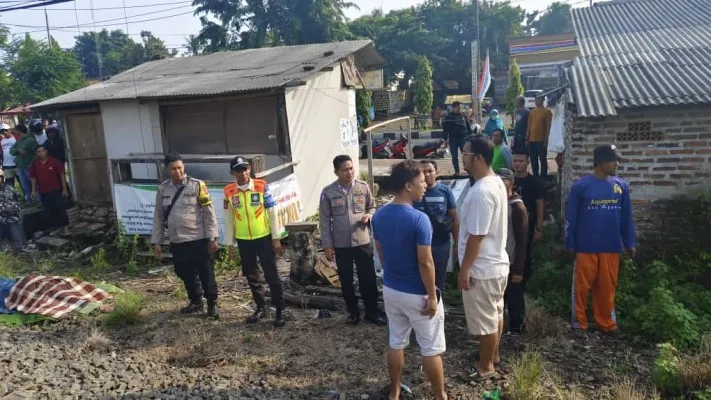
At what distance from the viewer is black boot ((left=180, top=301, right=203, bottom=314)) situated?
584 centimetres

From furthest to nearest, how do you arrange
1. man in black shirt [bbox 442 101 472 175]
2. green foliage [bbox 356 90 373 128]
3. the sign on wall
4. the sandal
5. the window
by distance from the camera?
green foliage [bbox 356 90 373 128] < the sign on wall < man in black shirt [bbox 442 101 472 175] < the window < the sandal

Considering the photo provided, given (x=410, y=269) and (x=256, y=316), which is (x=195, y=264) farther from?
(x=410, y=269)

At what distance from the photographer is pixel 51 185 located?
31.7ft

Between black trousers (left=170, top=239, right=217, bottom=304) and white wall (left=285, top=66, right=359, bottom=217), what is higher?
white wall (left=285, top=66, right=359, bottom=217)

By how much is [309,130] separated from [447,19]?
34608 millimetres

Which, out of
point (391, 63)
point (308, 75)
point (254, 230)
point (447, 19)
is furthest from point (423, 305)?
point (447, 19)

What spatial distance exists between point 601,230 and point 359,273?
2255 mm

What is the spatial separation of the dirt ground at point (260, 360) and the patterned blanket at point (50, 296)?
9.7 inches

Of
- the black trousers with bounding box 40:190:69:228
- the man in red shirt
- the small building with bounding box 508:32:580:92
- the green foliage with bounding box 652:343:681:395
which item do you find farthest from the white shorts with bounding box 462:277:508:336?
the small building with bounding box 508:32:580:92

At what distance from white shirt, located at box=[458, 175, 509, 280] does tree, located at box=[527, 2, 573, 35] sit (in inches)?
2066

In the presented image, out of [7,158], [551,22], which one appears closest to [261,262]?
[7,158]

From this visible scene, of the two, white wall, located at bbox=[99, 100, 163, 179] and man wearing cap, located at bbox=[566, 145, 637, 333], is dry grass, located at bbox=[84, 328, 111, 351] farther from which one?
white wall, located at bbox=[99, 100, 163, 179]

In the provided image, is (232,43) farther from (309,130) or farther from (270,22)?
(309,130)

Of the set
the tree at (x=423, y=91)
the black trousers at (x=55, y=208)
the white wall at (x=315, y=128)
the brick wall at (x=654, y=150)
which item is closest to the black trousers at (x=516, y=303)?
the brick wall at (x=654, y=150)
